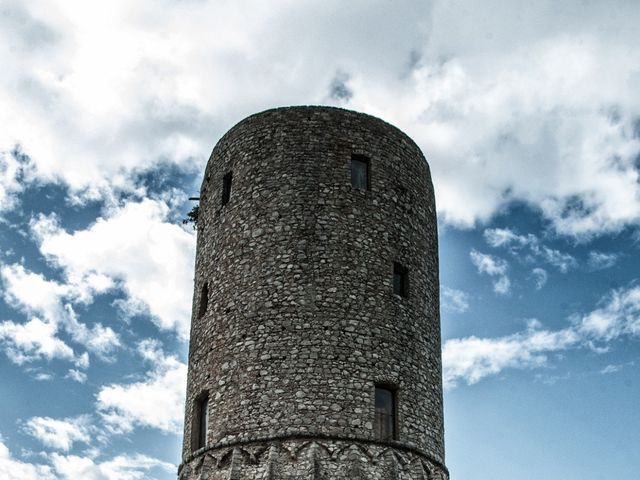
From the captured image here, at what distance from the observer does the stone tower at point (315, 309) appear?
16.9m

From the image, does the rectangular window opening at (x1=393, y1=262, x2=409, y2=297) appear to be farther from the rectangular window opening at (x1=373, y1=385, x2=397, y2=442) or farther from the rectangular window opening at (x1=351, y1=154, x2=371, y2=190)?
the rectangular window opening at (x1=373, y1=385, x2=397, y2=442)

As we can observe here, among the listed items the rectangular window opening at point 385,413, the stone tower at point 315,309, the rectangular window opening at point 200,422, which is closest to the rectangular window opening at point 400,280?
the stone tower at point 315,309

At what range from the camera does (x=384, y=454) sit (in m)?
16.9

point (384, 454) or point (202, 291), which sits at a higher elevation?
point (202, 291)

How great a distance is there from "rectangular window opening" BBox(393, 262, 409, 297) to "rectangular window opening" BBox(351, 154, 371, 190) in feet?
6.74

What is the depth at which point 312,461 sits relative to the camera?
1625cm

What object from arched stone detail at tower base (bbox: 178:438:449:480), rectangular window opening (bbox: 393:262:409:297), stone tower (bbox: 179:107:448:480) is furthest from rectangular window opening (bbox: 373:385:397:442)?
rectangular window opening (bbox: 393:262:409:297)

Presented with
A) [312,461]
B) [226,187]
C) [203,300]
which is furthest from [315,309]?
[226,187]

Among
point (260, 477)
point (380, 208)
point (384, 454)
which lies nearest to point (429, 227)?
point (380, 208)

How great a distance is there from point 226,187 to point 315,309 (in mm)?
4590

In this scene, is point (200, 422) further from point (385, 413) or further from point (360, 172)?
point (360, 172)

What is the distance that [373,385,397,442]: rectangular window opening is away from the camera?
1720cm

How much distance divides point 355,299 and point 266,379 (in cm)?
260

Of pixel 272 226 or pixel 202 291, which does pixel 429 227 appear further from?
pixel 202 291
